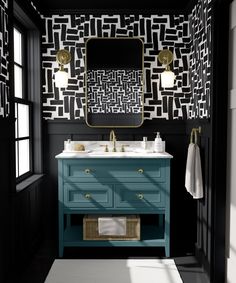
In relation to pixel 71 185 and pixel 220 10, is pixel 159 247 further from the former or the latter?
pixel 220 10

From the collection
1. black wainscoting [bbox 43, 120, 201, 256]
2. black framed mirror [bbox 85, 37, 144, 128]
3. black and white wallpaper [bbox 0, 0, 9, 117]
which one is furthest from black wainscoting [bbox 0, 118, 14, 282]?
black framed mirror [bbox 85, 37, 144, 128]

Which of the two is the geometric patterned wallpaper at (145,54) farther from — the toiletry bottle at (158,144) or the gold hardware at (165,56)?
the toiletry bottle at (158,144)

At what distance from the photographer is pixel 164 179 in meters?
3.51

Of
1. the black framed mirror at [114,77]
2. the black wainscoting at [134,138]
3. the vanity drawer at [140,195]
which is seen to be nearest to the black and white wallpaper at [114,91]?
the black framed mirror at [114,77]

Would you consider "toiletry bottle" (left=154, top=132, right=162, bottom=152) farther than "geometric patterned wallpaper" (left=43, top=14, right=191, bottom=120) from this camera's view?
No

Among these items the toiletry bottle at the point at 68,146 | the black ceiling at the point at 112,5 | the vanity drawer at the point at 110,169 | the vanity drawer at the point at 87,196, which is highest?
the black ceiling at the point at 112,5

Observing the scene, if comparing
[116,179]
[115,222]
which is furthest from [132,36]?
[115,222]

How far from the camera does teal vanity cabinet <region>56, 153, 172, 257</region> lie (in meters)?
3.50

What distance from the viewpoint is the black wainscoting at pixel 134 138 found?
4113 millimetres

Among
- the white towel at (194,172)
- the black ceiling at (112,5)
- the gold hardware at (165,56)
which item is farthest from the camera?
the gold hardware at (165,56)

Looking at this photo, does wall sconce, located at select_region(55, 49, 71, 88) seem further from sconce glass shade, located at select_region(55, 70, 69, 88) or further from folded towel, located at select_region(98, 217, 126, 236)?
folded towel, located at select_region(98, 217, 126, 236)

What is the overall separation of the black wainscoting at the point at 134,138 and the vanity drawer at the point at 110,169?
660 mm

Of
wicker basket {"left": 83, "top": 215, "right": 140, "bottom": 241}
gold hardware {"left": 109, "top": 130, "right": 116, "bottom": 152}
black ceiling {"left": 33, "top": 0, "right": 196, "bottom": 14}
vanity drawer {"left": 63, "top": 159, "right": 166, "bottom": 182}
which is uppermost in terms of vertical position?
black ceiling {"left": 33, "top": 0, "right": 196, "bottom": 14}

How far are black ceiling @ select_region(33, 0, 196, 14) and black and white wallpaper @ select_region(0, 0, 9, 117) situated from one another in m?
1.08
